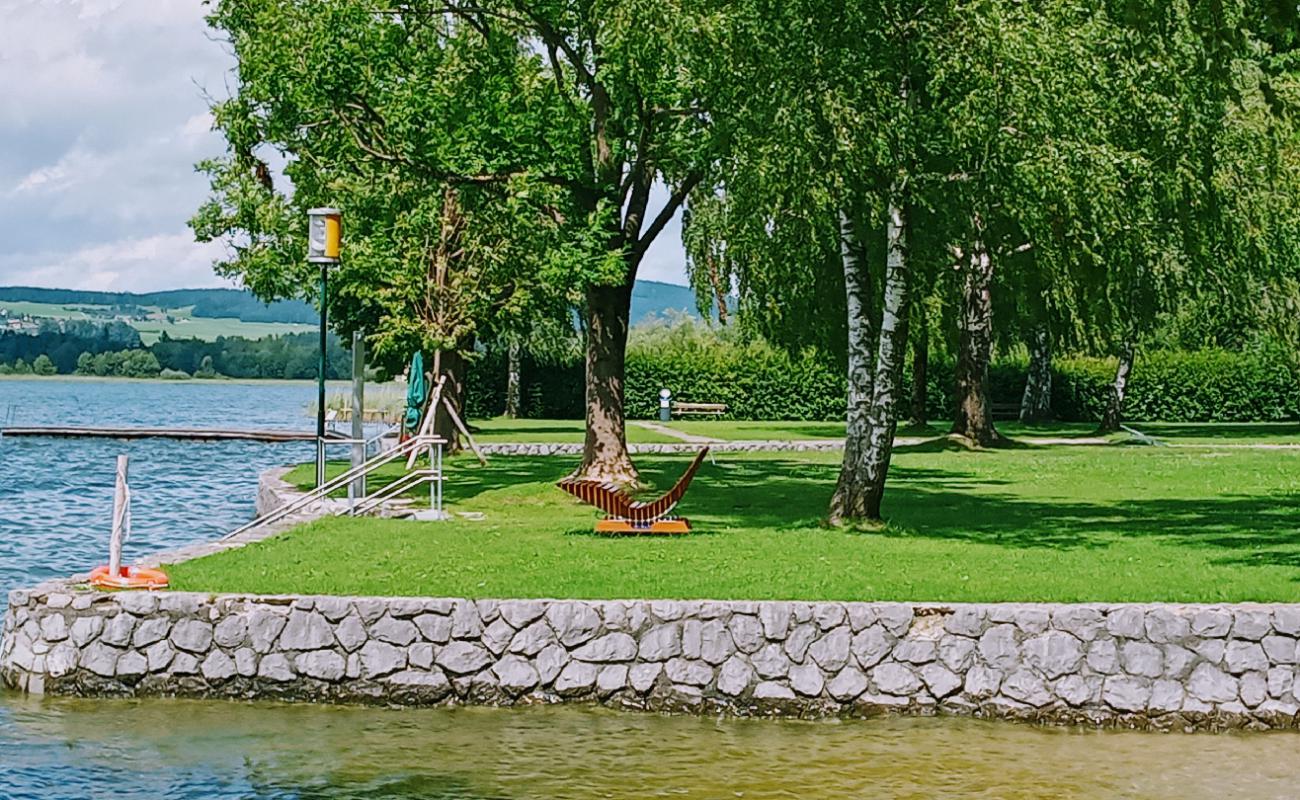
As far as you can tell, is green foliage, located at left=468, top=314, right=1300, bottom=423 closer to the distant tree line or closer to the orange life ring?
the orange life ring

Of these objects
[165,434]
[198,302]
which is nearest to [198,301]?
[198,302]

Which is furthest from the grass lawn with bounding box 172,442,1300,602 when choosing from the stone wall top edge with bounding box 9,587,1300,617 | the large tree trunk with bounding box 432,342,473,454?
the large tree trunk with bounding box 432,342,473,454

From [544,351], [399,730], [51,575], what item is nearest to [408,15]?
[51,575]

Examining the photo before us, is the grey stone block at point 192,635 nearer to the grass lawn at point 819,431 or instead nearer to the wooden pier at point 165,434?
the grass lawn at point 819,431

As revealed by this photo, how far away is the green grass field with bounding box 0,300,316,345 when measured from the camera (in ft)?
485

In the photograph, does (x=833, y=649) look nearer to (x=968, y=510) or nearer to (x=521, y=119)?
(x=968, y=510)

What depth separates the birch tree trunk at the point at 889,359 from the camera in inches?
704

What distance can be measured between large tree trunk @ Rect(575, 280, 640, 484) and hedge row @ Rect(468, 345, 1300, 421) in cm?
2496

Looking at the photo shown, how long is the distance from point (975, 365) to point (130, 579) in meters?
25.3

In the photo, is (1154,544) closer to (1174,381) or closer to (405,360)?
(405,360)

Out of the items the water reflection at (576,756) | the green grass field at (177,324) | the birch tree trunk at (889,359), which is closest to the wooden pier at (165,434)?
the birch tree trunk at (889,359)

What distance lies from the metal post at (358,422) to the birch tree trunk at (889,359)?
6.43m

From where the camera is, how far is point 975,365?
3556cm

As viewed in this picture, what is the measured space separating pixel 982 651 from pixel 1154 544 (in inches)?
217
